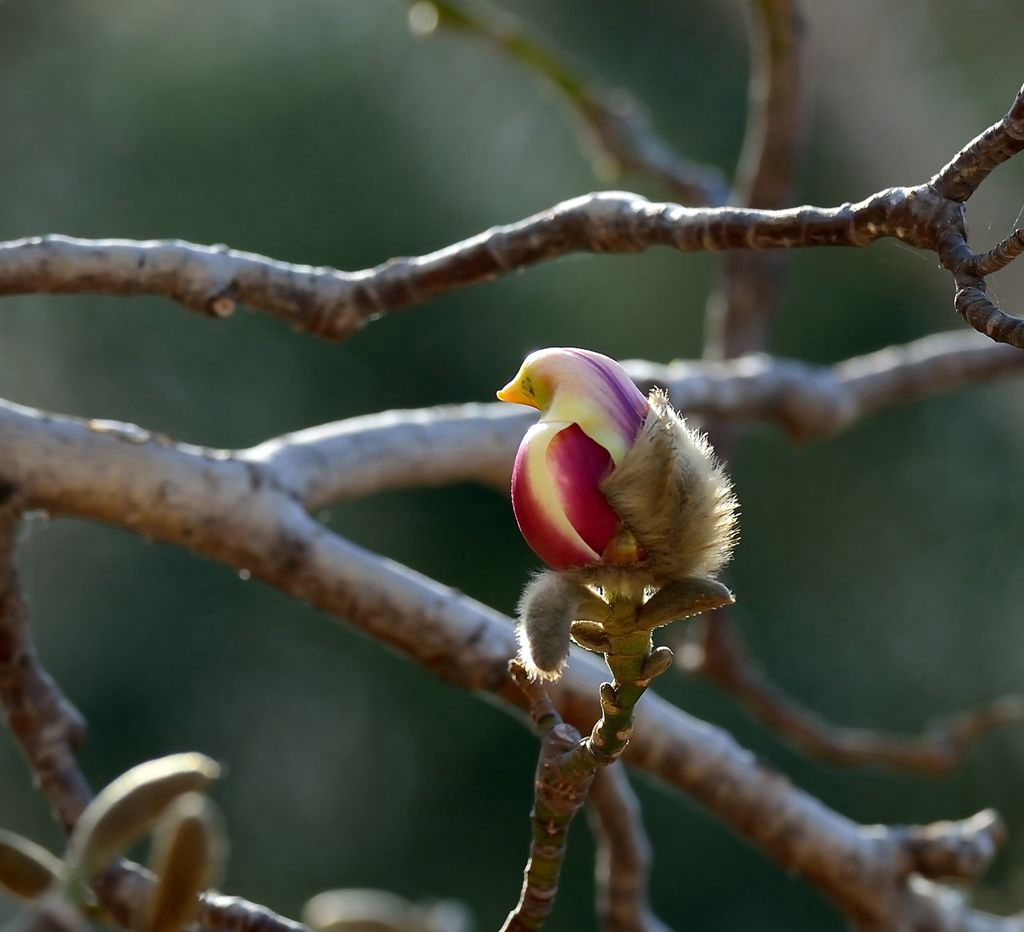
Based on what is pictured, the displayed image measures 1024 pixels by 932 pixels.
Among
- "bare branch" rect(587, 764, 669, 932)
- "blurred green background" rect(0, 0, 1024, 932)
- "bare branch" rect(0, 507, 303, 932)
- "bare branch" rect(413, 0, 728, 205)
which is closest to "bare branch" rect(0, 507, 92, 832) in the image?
"bare branch" rect(0, 507, 303, 932)

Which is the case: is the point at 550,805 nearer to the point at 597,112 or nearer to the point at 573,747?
the point at 573,747

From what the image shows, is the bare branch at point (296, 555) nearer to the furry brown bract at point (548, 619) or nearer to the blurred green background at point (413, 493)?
the furry brown bract at point (548, 619)

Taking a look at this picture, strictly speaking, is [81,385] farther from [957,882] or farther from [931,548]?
[957,882]

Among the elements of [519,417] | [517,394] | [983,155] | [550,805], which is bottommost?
[550,805]

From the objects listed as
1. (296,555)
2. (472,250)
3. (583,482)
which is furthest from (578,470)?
(296,555)

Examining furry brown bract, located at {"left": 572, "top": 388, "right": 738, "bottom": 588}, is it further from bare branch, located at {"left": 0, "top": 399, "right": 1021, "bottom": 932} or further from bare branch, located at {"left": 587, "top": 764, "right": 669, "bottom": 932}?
bare branch, located at {"left": 587, "top": 764, "right": 669, "bottom": 932}

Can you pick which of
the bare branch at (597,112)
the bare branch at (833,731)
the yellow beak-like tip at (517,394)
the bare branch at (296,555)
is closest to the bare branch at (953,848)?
the bare branch at (296,555)
